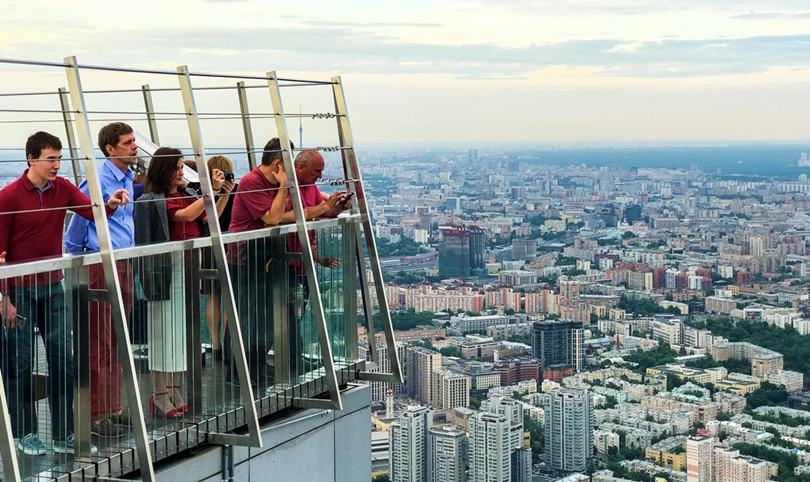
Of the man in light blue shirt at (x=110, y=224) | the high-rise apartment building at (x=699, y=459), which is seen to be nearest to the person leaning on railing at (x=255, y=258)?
the man in light blue shirt at (x=110, y=224)

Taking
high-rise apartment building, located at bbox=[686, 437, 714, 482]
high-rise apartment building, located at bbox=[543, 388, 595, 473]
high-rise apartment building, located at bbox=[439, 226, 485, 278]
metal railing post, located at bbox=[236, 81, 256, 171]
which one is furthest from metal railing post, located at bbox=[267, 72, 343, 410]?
high-rise apartment building, located at bbox=[439, 226, 485, 278]

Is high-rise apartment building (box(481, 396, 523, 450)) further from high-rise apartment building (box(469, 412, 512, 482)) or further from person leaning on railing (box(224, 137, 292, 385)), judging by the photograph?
person leaning on railing (box(224, 137, 292, 385))

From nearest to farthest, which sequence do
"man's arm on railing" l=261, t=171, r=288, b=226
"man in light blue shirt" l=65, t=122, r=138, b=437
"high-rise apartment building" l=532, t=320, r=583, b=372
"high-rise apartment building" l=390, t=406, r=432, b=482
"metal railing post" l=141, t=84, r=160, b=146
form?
"man in light blue shirt" l=65, t=122, r=138, b=437
"man's arm on railing" l=261, t=171, r=288, b=226
"metal railing post" l=141, t=84, r=160, b=146
"high-rise apartment building" l=390, t=406, r=432, b=482
"high-rise apartment building" l=532, t=320, r=583, b=372

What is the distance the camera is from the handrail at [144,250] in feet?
9.86

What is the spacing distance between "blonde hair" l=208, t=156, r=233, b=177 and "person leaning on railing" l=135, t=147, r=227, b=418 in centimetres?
40

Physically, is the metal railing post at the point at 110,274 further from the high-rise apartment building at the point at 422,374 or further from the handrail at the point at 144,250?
the high-rise apartment building at the point at 422,374

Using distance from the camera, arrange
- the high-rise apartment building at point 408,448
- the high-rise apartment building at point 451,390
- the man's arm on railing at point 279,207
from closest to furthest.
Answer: the man's arm on railing at point 279,207, the high-rise apartment building at point 408,448, the high-rise apartment building at point 451,390

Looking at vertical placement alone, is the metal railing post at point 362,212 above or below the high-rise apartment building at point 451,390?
above

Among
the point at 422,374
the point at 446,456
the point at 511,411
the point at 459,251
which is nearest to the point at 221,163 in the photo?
the point at 446,456

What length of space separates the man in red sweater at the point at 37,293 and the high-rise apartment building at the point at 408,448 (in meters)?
29.3

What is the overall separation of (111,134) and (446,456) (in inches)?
1197

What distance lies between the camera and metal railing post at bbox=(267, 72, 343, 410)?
4.23 metres

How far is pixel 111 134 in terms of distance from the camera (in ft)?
12.3

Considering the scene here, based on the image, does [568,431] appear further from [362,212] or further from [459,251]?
[362,212]
